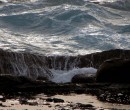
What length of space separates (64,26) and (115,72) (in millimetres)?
22328

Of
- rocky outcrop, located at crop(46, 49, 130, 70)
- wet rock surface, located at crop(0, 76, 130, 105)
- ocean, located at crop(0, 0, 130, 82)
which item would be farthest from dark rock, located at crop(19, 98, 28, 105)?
rocky outcrop, located at crop(46, 49, 130, 70)

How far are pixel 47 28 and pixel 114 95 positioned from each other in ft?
82.9

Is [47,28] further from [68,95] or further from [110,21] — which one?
[68,95]

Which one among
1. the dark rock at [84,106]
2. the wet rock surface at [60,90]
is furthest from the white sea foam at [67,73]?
the dark rock at [84,106]

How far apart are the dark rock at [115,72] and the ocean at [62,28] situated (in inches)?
145

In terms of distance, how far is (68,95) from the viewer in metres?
16.6

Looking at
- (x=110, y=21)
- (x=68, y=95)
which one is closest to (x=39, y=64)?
(x=68, y=95)

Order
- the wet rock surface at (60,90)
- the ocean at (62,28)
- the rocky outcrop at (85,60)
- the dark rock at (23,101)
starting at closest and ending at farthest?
the dark rock at (23,101)
the wet rock surface at (60,90)
the rocky outcrop at (85,60)
the ocean at (62,28)

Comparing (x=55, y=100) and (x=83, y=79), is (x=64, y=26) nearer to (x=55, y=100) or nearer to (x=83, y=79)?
(x=83, y=79)

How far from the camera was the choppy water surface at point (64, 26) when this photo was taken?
3341cm

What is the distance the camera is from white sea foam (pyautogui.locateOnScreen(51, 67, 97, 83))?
2377 centimetres

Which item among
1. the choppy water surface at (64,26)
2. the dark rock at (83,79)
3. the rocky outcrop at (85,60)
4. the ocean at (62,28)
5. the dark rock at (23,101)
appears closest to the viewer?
the dark rock at (23,101)

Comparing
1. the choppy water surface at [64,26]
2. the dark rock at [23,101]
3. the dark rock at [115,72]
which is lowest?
the choppy water surface at [64,26]

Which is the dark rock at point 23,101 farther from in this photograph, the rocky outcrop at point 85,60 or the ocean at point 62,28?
the rocky outcrop at point 85,60
